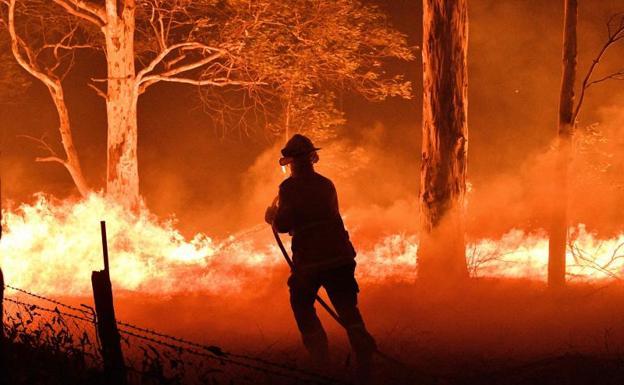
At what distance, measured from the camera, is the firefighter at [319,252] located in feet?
20.1

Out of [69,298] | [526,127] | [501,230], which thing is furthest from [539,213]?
[69,298]

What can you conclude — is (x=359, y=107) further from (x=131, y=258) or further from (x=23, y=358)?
(x=23, y=358)

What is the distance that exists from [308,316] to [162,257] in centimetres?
833

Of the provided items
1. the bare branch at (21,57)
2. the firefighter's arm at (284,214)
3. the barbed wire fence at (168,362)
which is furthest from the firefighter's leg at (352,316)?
the bare branch at (21,57)

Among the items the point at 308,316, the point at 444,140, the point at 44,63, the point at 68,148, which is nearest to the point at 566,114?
the point at 444,140

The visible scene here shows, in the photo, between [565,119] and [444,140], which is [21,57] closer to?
[444,140]

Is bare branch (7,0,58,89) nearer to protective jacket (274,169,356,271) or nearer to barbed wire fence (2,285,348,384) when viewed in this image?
barbed wire fence (2,285,348,384)

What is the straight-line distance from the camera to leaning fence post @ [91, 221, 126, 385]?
5129 mm

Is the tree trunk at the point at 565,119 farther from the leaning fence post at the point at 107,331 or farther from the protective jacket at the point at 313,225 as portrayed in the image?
the leaning fence post at the point at 107,331

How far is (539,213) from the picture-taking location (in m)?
17.3

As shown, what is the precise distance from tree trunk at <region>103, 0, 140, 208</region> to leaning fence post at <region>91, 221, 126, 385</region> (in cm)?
1032

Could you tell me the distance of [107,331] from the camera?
520 cm

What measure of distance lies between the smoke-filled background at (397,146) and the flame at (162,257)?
3058 millimetres

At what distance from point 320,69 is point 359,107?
Answer: 543 centimetres
